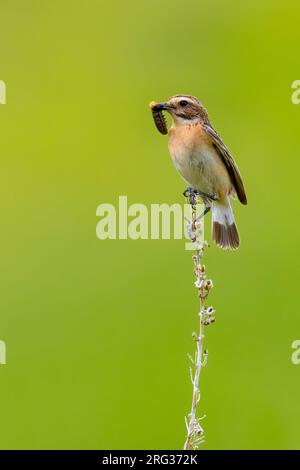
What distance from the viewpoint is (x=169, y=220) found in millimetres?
10117

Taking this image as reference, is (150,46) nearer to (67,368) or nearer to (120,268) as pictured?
(120,268)

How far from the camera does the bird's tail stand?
772 centimetres

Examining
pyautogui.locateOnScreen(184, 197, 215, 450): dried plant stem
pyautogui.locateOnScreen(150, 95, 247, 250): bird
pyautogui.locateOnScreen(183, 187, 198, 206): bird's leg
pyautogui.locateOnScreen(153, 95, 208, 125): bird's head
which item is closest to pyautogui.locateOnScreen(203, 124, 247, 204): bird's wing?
pyautogui.locateOnScreen(150, 95, 247, 250): bird

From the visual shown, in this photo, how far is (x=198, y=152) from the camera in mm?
7176

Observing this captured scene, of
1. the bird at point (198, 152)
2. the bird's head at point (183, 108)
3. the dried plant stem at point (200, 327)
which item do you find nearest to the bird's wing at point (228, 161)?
the bird at point (198, 152)

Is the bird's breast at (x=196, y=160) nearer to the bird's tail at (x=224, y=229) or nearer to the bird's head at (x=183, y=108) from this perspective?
the bird's head at (x=183, y=108)

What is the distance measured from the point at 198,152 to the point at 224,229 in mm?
839

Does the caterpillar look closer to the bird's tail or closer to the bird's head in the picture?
the bird's head

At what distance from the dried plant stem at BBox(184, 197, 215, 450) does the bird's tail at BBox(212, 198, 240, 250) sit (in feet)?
6.85

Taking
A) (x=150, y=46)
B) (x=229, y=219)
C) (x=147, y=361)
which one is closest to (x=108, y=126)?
(x=150, y=46)

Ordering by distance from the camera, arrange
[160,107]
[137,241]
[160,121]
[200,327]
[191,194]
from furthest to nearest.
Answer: [137,241], [160,121], [191,194], [160,107], [200,327]

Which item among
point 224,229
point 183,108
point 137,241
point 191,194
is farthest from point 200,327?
point 137,241

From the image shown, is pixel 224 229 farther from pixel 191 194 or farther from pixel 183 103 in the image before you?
pixel 183 103

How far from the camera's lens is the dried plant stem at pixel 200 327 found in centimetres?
410
